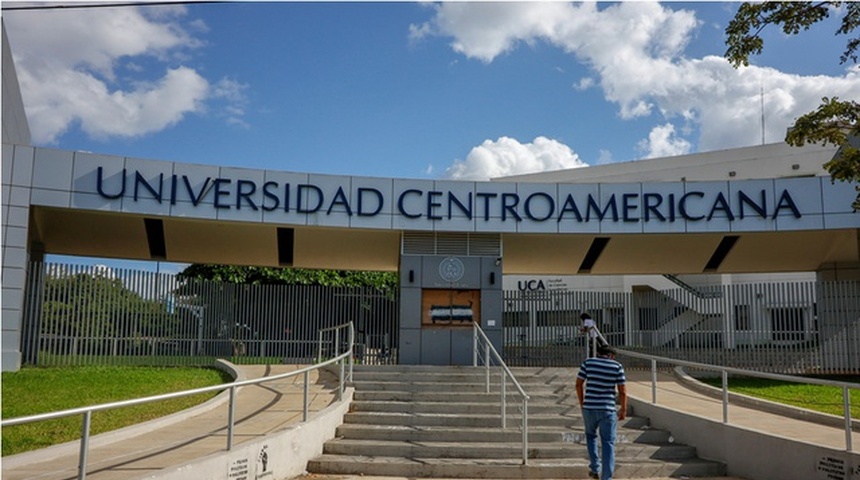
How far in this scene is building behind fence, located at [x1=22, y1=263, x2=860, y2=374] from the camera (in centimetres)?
1788

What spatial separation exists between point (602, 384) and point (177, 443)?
4801 mm

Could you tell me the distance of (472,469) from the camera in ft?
31.9

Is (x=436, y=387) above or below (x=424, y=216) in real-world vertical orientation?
below

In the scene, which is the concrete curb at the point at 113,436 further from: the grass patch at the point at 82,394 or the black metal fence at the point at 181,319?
the black metal fence at the point at 181,319

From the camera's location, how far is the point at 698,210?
18.2 m

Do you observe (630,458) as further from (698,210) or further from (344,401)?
(698,210)

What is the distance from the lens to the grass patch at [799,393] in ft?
41.1

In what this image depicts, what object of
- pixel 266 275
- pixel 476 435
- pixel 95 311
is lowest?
pixel 476 435

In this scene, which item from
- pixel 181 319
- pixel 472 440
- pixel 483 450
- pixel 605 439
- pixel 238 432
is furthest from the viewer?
pixel 181 319

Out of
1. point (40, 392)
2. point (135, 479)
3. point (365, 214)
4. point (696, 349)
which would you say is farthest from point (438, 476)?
point (696, 349)

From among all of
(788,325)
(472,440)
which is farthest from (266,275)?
(472,440)

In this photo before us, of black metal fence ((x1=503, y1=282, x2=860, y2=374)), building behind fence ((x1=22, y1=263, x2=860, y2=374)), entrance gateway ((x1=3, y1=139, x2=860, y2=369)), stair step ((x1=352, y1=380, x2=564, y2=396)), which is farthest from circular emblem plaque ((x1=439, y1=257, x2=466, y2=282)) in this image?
stair step ((x1=352, y1=380, x2=564, y2=396))

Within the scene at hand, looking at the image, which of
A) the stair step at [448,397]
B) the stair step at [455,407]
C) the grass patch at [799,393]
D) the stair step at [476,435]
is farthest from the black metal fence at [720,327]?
the stair step at [476,435]

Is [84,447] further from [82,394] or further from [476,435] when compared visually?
[82,394]
